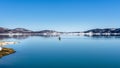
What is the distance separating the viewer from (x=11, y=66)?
5291cm

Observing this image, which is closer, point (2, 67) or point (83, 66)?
point (2, 67)

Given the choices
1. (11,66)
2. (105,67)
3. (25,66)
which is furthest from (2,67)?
(105,67)

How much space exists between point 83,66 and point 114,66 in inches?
347

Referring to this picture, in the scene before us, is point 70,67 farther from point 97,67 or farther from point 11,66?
point 11,66

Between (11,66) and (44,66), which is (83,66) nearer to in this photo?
(44,66)

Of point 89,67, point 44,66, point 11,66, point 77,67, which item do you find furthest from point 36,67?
point 89,67

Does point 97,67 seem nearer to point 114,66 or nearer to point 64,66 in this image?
point 114,66

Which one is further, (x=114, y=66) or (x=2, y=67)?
(x=114, y=66)

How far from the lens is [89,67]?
52.5 meters

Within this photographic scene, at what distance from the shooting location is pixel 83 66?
177 feet

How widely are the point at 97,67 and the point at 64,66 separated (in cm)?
917

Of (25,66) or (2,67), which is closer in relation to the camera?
(2,67)

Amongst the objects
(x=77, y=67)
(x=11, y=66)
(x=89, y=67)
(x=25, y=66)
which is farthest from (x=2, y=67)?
(x=89, y=67)

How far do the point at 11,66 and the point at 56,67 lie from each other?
12516 millimetres
